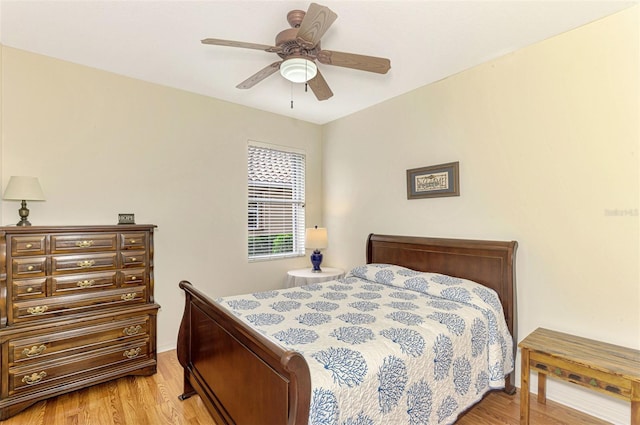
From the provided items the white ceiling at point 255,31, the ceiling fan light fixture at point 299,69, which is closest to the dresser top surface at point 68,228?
the white ceiling at point 255,31

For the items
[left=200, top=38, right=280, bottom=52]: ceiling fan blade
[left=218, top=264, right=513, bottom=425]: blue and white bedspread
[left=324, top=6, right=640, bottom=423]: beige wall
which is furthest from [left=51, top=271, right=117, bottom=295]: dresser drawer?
[left=324, top=6, right=640, bottom=423]: beige wall

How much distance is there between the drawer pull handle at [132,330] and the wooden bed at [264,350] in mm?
510

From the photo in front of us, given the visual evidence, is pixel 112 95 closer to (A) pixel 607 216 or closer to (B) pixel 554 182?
(B) pixel 554 182

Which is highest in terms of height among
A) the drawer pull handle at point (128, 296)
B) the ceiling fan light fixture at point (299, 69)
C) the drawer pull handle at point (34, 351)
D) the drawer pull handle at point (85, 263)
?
the ceiling fan light fixture at point (299, 69)

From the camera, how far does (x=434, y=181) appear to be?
2.96m

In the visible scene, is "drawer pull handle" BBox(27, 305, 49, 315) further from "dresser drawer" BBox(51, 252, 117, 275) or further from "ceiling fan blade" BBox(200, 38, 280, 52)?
"ceiling fan blade" BBox(200, 38, 280, 52)

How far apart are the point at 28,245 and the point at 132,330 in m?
0.96

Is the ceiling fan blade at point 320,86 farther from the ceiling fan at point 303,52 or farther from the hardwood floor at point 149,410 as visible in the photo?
the hardwood floor at point 149,410

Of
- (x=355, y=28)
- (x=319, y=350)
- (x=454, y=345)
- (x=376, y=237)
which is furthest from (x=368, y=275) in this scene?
(x=355, y=28)

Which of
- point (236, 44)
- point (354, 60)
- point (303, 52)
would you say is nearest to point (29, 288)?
point (236, 44)

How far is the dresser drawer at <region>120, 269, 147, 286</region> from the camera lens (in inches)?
98.9

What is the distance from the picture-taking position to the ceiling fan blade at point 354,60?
188cm

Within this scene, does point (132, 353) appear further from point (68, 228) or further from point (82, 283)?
point (68, 228)

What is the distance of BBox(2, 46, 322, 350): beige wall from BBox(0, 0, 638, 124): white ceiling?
252 mm
